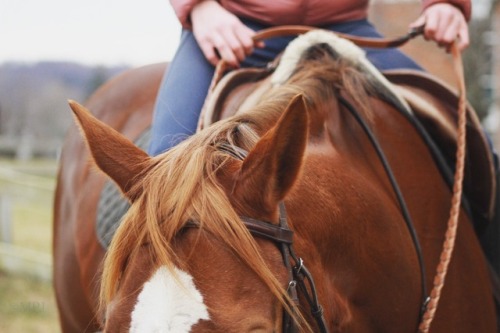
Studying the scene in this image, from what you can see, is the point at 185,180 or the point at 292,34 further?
the point at 292,34

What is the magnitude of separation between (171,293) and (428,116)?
1435 millimetres

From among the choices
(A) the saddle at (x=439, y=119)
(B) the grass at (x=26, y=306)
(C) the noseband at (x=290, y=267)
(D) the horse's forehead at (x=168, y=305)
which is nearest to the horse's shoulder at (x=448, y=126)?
(A) the saddle at (x=439, y=119)

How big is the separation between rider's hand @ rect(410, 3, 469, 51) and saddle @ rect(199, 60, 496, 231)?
14 centimetres

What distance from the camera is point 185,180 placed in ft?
5.49

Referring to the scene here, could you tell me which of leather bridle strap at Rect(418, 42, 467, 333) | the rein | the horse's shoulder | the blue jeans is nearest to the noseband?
the rein

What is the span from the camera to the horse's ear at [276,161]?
62.7 inches

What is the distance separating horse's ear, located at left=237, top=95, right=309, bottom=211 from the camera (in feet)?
5.23

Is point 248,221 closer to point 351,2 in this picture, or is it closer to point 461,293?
point 461,293

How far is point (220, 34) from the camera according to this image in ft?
8.65

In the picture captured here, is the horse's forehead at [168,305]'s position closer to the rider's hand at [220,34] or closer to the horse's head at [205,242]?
the horse's head at [205,242]

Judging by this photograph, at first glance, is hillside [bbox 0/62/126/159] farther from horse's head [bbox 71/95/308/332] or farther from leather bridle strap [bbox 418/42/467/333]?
horse's head [bbox 71/95/308/332]

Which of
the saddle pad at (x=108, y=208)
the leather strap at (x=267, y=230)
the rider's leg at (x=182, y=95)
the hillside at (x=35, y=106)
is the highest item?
the leather strap at (x=267, y=230)

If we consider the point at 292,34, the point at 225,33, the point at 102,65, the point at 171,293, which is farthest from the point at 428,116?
the point at 102,65

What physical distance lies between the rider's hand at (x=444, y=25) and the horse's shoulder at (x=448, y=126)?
145mm
